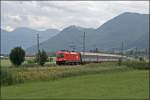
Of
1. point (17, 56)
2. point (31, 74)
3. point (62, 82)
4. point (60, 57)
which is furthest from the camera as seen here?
point (60, 57)

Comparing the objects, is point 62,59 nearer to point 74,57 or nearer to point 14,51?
point 74,57

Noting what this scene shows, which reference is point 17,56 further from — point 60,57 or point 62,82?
point 62,82

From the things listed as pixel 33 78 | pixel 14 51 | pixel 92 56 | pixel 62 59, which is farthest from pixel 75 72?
pixel 92 56

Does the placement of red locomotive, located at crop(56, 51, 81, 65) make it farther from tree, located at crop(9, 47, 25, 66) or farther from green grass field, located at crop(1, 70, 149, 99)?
green grass field, located at crop(1, 70, 149, 99)

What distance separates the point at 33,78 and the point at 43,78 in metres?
1.59

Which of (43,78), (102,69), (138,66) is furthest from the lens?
(138,66)

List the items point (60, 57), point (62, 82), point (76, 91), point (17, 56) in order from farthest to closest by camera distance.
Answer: point (60, 57)
point (17, 56)
point (62, 82)
point (76, 91)

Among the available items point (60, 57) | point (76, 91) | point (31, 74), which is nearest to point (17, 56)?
point (60, 57)

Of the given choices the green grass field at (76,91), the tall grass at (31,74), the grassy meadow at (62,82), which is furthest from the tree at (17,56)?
the green grass field at (76,91)

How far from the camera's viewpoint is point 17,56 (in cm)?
6831

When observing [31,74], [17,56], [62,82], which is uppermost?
[17,56]

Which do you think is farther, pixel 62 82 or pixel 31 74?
pixel 31 74

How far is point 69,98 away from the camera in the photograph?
85.8ft

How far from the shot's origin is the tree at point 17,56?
222 feet
